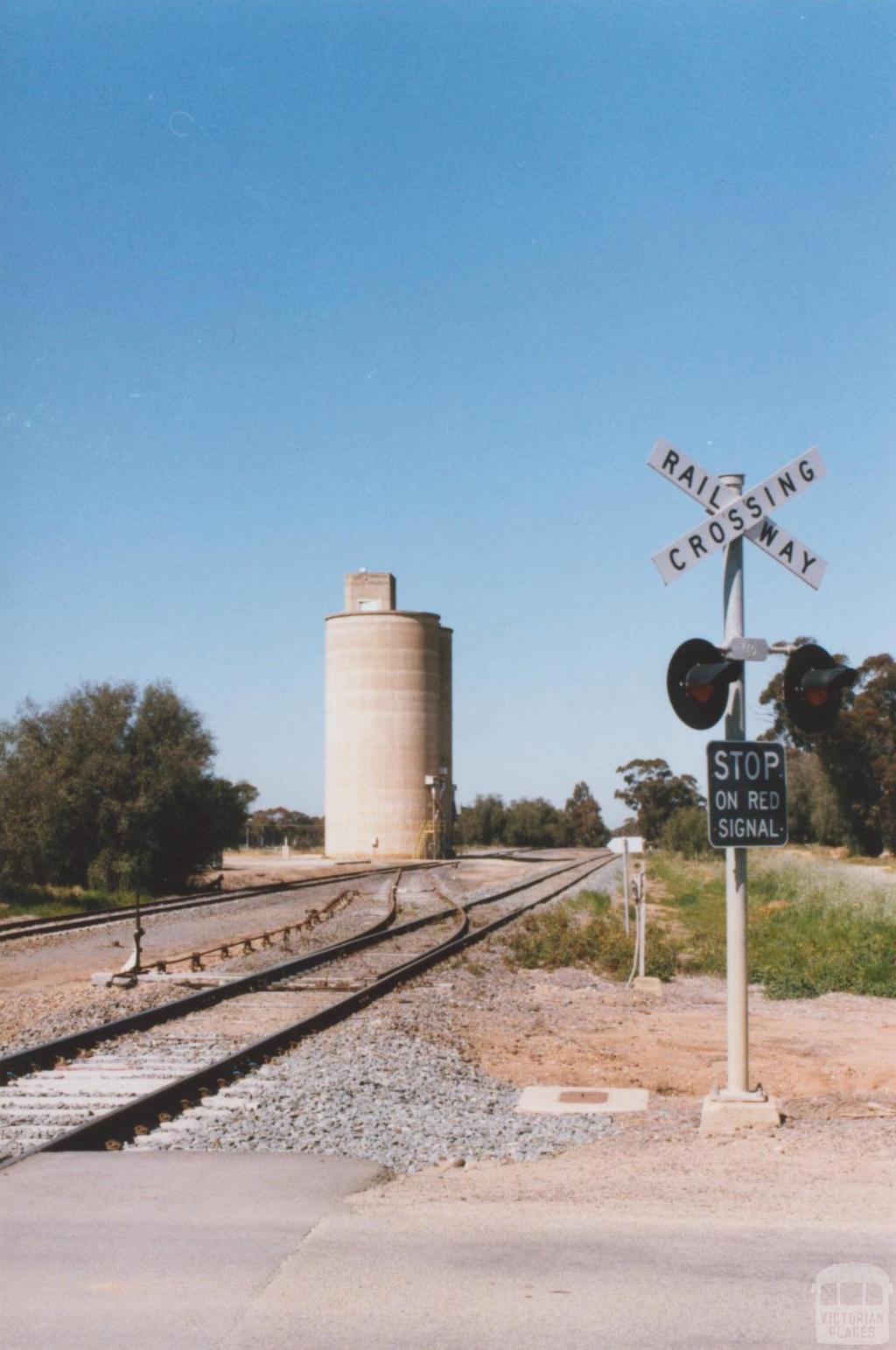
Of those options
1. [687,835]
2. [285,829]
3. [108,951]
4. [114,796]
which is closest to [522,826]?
[285,829]

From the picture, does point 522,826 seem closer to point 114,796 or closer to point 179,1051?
point 114,796

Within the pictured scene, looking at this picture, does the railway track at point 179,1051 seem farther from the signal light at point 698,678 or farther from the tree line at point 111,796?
the tree line at point 111,796

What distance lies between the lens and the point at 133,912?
3288cm

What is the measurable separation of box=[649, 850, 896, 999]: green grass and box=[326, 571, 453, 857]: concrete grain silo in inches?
1702

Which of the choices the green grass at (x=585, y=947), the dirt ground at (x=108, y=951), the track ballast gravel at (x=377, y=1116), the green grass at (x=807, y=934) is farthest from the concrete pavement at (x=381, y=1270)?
the green grass at (x=585, y=947)

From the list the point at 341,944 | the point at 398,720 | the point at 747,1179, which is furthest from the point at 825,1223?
the point at 398,720

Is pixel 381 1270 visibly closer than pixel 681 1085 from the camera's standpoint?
Yes

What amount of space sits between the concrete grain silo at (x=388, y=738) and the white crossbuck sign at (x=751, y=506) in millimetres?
76732

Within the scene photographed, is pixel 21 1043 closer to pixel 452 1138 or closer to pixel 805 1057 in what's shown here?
pixel 452 1138

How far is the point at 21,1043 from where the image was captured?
13000mm

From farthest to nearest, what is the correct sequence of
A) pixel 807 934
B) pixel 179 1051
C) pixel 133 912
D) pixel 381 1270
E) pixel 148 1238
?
1. pixel 133 912
2. pixel 807 934
3. pixel 179 1051
4. pixel 148 1238
5. pixel 381 1270

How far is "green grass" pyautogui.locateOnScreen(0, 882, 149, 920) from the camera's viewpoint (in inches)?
1342

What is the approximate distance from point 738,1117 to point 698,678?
259cm

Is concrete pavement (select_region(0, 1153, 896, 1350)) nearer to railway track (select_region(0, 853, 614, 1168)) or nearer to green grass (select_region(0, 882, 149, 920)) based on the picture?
railway track (select_region(0, 853, 614, 1168))
